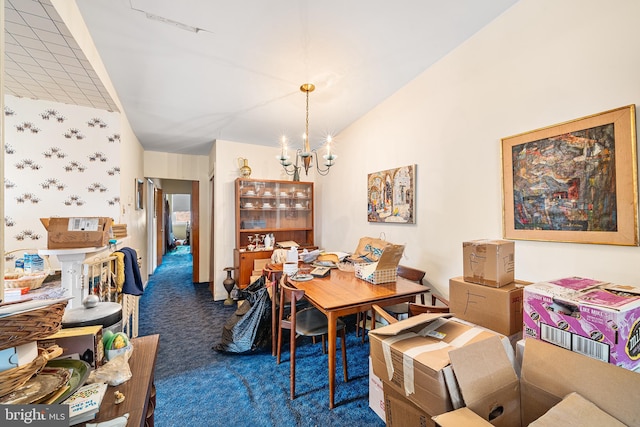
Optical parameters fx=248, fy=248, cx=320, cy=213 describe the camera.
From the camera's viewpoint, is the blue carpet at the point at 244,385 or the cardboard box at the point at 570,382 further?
the blue carpet at the point at 244,385

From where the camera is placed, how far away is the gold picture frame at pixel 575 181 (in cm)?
125

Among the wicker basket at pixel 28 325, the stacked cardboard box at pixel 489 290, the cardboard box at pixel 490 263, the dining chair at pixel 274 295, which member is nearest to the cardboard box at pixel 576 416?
the stacked cardboard box at pixel 489 290

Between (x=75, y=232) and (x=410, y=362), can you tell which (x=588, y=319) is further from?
(x=75, y=232)

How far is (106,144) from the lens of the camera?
8.69 feet

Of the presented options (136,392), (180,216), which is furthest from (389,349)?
(180,216)

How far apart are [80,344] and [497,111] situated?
2.57 meters

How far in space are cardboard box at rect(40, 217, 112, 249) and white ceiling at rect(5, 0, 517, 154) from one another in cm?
115

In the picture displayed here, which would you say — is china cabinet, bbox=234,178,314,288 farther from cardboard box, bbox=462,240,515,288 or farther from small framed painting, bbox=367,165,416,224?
cardboard box, bbox=462,240,515,288

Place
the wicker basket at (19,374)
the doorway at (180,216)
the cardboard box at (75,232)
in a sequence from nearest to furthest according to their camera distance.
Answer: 1. the wicker basket at (19,374)
2. the cardboard box at (75,232)
3. the doorway at (180,216)

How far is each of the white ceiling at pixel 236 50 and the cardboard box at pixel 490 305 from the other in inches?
71.0

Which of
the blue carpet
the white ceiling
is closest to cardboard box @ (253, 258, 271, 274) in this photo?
the blue carpet

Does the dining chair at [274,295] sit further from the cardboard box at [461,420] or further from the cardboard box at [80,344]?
the cardboard box at [461,420]

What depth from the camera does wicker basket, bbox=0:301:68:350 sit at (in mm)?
563

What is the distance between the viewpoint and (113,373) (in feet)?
2.62
